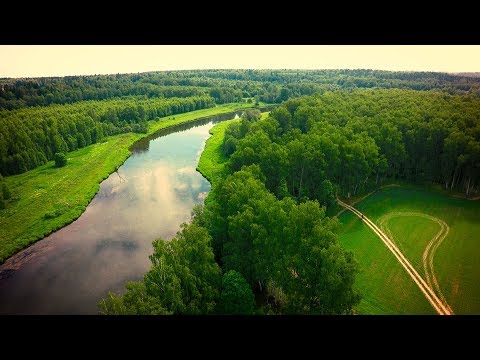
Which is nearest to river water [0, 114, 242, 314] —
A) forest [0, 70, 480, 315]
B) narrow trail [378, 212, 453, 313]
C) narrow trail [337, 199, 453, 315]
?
forest [0, 70, 480, 315]

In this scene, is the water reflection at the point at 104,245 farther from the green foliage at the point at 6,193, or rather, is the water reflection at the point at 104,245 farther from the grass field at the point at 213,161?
the green foliage at the point at 6,193

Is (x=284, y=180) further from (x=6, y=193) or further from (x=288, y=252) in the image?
(x=6, y=193)

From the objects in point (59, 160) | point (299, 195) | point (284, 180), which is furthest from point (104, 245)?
point (59, 160)

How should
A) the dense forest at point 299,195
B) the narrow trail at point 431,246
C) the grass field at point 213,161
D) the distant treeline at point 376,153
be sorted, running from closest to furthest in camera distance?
the dense forest at point 299,195
the narrow trail at point 431,246
the distant treeline at point 376,153
the grass field at point 213,161

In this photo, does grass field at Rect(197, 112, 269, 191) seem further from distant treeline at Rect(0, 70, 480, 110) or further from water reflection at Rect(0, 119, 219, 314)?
distant treeline at Rect(0, 70, 480, 110)

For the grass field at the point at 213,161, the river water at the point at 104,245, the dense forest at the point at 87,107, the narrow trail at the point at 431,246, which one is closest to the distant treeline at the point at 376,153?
the dense forest at the point at 87,107
